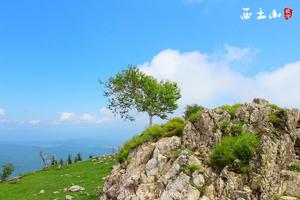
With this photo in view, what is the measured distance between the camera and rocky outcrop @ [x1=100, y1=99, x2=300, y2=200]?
18812 millimetres

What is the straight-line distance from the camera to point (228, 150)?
20.1m

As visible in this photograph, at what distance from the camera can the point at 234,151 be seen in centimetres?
1986

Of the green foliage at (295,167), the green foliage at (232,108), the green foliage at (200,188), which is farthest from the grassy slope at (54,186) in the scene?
the green foliage at (295,167)

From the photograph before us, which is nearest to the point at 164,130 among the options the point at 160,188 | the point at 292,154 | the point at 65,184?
the point at 160,188

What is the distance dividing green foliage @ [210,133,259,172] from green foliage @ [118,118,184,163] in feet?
14.9

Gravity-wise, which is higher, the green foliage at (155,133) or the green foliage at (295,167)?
the green foliage at (155,133)

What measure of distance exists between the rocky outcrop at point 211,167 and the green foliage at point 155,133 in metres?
0.73

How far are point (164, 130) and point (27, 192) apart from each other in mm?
25942

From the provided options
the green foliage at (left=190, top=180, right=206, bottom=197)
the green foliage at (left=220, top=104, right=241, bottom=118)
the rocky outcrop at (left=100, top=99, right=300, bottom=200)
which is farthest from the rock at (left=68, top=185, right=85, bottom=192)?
the green foliage at (left=190, top=180, right=206, bottom=197)

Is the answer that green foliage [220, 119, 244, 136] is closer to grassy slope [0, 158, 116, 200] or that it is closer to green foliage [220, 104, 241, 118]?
green foliage [220, 104, 241, 118]

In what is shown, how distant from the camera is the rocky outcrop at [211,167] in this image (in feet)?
61.7

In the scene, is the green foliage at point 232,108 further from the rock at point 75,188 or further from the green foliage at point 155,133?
the rock at point 75,188

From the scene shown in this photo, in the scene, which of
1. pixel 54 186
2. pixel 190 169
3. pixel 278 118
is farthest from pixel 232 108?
pixel 54 186

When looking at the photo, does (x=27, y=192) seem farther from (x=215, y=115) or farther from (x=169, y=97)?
(x=169, y=97)
